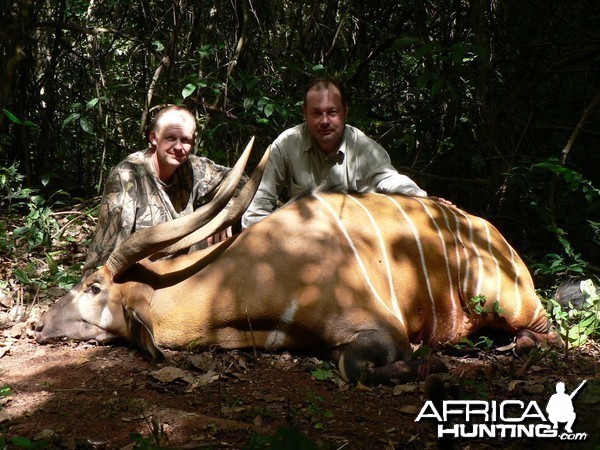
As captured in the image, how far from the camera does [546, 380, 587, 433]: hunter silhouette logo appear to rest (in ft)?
8.42

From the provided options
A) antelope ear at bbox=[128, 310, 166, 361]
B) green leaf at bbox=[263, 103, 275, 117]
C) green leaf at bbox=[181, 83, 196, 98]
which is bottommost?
antelope ear at bbox=[128, 310, 166, 361]

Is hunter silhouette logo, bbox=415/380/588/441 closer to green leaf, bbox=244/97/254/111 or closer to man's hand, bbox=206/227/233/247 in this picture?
man's hand, bbox=206/227/233/247

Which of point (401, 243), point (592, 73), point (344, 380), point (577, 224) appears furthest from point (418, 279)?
point (592, 73)

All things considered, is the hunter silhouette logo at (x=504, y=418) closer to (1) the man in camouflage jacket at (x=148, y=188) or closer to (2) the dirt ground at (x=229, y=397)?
(2) the dirt ground at (x=229, y=397)

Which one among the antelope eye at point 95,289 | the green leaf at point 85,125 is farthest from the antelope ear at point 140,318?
the green leaf at point 85,125

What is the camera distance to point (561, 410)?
2666mm

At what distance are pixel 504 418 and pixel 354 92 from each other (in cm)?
410

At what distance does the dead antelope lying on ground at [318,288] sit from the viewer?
11.7 feet

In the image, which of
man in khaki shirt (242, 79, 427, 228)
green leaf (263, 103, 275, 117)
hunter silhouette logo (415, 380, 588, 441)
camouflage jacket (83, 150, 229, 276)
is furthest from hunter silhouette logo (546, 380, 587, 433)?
green leaf (263, 103, 275, 117)

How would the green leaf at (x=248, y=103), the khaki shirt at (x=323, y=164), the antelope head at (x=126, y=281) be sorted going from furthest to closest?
the green leaf at (x=248, y=103) < the khaki shirt at (x=323, y=164) < the antelope head at (x=126, y=281)

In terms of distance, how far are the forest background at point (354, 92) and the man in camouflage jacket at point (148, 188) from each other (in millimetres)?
551

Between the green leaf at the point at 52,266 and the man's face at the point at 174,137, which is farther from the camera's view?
the green leaf at the point at 52,266

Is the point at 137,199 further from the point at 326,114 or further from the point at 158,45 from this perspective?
the point at 158,45

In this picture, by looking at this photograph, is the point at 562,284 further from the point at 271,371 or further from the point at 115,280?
the point at 115,280
